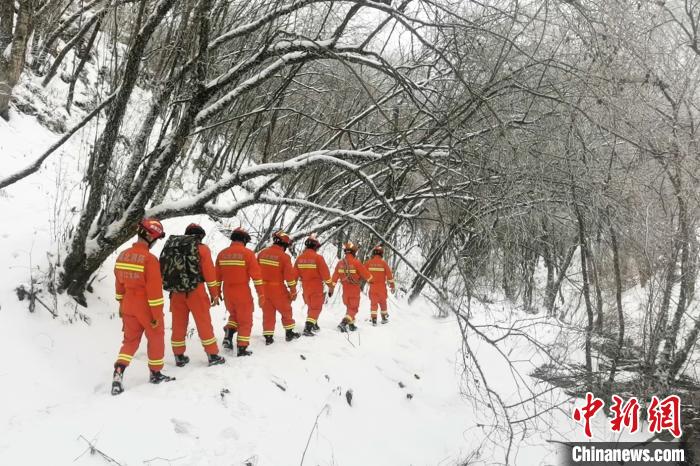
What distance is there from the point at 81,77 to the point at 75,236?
9889 mm

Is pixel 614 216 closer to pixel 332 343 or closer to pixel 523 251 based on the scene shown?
pixel 523 251

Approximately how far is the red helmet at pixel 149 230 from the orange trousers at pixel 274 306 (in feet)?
7.18

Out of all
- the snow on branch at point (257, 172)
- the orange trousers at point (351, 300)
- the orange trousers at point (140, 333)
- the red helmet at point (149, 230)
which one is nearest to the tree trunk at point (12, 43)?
the snow on branch at point (257, 172)

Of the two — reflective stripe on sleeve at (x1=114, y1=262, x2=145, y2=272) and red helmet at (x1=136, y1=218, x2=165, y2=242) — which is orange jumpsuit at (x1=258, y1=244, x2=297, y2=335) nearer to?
red helmet at (x1=136, y1=218, x2=165, y2=242)

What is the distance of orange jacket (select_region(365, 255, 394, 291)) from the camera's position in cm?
1039

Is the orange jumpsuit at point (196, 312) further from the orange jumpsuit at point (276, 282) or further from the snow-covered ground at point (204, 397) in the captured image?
the orange jumpsuit at point (276, 282)

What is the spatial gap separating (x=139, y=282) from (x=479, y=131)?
4011mm

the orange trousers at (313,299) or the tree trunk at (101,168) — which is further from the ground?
the tree trunk at (101,168)

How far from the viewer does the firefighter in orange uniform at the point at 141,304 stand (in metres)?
5.39

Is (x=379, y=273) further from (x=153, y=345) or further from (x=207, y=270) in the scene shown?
(x=153, y=345)

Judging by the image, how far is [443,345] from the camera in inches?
420

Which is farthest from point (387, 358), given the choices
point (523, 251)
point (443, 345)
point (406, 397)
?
point (523, 251)

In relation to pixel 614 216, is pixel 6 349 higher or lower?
lower

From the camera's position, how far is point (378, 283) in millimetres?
10359
